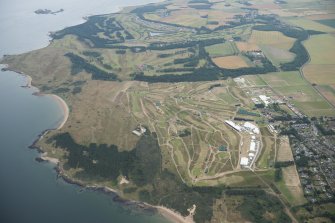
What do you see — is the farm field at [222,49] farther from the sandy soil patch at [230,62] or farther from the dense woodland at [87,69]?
the dense woodland at [87,69]

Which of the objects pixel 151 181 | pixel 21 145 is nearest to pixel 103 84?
pixel 21 145

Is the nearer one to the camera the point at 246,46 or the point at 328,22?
the point at 246,46

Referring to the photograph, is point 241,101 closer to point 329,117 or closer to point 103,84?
point 329,117

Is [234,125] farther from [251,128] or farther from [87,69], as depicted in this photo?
[87,69]

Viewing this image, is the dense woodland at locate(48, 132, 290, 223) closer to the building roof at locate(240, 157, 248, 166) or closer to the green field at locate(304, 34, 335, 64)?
the building roof at locate(240, 157, 248, 166)

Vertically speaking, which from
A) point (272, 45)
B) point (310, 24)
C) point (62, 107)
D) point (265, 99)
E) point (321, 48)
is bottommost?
point (62, 107)

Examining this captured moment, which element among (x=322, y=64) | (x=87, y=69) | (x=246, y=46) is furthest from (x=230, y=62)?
(x=87, y=69)

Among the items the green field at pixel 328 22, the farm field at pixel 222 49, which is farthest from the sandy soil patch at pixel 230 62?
the green field at pixel 328 22

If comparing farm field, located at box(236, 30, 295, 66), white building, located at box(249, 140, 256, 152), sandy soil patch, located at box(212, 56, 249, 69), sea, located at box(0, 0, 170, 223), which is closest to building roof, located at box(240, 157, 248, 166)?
white building, located at box(249, 140, 256, 152)

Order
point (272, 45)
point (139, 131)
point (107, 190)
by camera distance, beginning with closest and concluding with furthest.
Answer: point (107, 190)
point (139, 131)
point (272, 45)

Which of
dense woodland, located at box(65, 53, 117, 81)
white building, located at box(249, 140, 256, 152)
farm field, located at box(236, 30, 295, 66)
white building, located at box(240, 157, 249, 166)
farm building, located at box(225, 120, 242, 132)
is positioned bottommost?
dense woodland, located at box(65, 53, 117, 81)

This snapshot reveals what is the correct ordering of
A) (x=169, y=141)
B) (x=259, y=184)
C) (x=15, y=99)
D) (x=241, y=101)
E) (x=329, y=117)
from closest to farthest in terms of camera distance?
(x=259, y=184) < (x=169, y=141) < (x=329, y=117) < (x=241, y=101) < (x=15, y=99)
